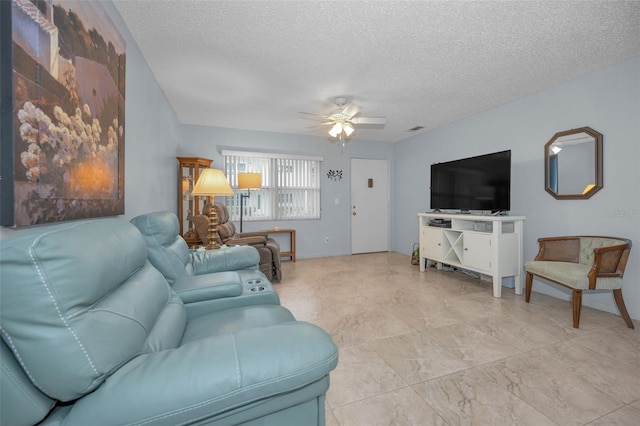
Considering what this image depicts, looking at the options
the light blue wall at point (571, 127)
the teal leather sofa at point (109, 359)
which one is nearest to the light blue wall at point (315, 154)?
the light blue wall at point (571, 127)

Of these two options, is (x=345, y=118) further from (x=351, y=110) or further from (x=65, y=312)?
(x=65, y=312)

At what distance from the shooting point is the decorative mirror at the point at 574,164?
2764mm

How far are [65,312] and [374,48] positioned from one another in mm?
2586

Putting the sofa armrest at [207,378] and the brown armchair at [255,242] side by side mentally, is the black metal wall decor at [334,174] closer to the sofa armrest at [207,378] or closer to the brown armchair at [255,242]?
the brown armchair at [255,242]

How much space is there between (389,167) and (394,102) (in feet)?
8.21

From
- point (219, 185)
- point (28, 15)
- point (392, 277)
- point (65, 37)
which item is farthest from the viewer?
point (392, 277)

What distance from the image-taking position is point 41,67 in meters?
1.03

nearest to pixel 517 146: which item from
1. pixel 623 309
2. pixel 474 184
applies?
pixel 474 184

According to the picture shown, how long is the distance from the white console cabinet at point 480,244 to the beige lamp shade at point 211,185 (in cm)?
293

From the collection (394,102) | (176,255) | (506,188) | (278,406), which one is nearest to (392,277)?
(506,188)

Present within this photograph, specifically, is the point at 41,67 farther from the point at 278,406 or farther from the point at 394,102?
the point at 394,102

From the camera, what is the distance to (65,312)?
659 mm

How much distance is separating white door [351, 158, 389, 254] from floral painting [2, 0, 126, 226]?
14.6ft

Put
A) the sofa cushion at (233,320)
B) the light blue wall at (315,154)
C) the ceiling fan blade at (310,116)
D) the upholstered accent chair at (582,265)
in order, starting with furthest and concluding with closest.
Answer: the light blue wall at (315,154) → the ceiling fan blade at (310,116) → the upholstered accent chair at (582,265) → the sofa cushion at (233,320)
